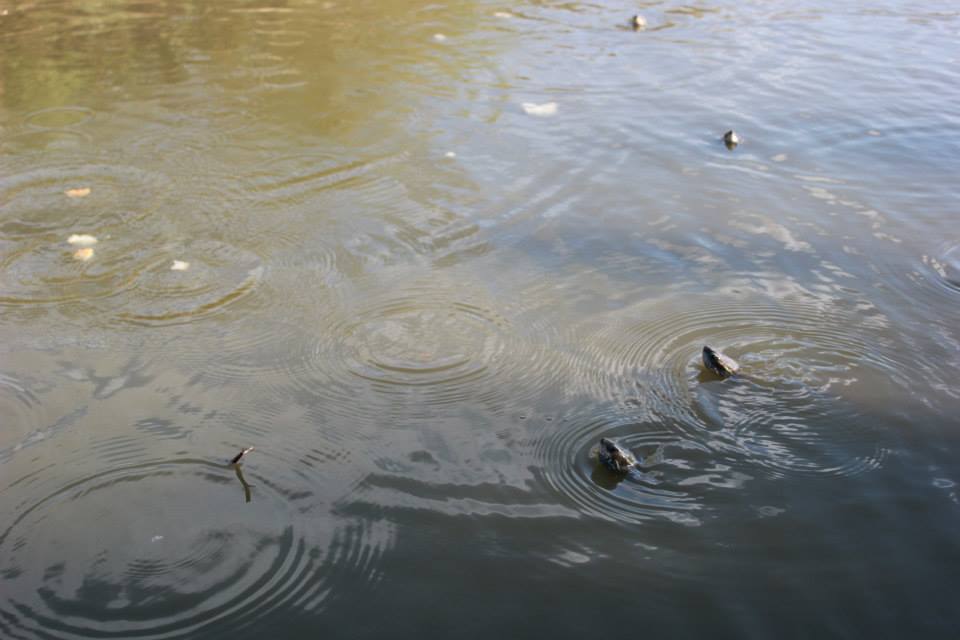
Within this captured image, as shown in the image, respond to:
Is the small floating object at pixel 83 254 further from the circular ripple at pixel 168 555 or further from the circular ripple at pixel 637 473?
the circular ripple at pixel 637 473

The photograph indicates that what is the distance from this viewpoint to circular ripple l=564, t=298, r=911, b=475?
352cm

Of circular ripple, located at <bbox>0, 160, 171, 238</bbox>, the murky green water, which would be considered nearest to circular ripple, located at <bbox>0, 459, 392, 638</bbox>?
the murky green water

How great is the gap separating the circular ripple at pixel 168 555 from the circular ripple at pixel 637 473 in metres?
0.76

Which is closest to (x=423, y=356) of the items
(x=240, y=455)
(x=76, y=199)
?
(x=240, y=455)

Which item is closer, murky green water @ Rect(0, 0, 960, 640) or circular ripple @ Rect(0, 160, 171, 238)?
murky green water @ Rect(0, 0, 960, 640)

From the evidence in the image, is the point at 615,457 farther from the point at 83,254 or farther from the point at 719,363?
the point at 83,254

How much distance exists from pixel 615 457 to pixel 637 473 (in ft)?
0.44

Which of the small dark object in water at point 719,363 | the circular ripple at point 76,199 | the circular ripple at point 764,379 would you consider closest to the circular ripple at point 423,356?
the circular ripple at point 764,379

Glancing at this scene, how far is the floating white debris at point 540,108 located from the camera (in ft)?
22.5

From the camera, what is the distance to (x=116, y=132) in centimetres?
633

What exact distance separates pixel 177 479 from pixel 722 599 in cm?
205

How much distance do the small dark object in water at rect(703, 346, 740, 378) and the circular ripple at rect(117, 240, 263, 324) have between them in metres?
2.34

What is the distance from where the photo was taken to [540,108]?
6953 millimetres

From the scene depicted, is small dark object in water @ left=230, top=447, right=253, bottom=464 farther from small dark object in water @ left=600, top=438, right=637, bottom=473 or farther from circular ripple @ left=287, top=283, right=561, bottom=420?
small dark object in water @ left=600, top=438, right=637, bottom=473
